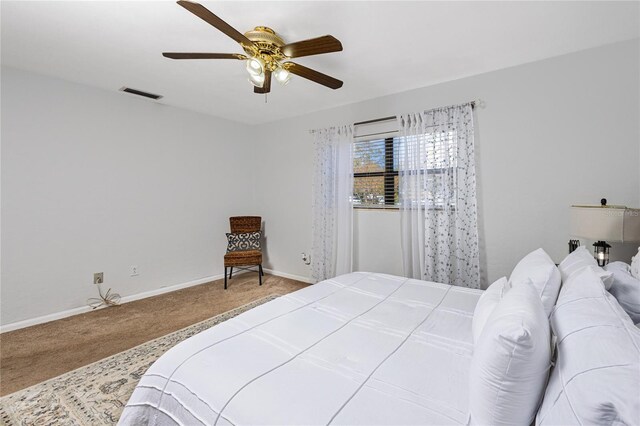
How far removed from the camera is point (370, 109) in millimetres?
3451

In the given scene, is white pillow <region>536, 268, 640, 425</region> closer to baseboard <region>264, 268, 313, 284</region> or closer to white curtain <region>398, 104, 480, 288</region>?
white curtain <region>398, 104, 480, 288</region>

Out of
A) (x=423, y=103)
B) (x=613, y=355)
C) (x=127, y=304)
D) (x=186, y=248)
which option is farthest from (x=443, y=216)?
(x=127, y=304)

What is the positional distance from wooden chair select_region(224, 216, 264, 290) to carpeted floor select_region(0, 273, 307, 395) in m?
0.32

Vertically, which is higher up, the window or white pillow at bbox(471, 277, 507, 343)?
the window

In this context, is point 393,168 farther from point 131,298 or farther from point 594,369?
point 131,298

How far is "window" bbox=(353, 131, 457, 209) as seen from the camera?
9.46 ft

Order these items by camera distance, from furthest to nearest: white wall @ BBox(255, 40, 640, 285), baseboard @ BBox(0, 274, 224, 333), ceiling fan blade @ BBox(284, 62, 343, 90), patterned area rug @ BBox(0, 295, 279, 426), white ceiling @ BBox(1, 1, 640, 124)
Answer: baseboard @ BBox(0, 274, 224, 333) < white wall @ BBox(255, 40, 640, 285) < ceiling fan blade @ BBox(284, 62, 343, 90) < white ceiling @ BBox(1, 1, 640, 124) < patterned area rug @ BBox(0, 295, 279, 426)

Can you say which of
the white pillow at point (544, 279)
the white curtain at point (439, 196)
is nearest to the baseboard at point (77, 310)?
the white curtain at point (439, 196)

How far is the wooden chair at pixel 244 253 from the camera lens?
375 cm

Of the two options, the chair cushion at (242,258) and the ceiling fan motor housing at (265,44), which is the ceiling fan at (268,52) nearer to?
the ceiling fan motor housing at (265,44)

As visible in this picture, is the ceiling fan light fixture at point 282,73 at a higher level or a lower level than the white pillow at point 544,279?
higher

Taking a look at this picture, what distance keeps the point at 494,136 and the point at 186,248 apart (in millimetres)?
Answer: 4087

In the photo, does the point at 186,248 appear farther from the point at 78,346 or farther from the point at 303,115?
the point at 303,115

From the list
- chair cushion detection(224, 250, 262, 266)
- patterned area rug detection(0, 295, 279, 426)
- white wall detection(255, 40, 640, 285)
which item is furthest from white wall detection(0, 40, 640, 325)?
patterned area rug detection(0, 295, 279, 426)
